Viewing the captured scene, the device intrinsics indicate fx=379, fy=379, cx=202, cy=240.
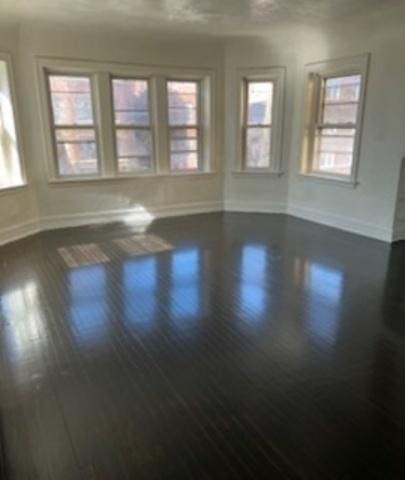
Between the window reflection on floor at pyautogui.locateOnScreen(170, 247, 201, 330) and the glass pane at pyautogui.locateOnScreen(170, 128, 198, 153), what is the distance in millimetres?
2393

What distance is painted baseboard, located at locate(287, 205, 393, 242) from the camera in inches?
204

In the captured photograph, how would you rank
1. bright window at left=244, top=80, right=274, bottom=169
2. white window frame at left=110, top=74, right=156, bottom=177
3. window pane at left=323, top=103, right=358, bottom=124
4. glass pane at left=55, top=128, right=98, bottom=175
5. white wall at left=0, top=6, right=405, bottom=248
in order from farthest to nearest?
bright window at left=244, top=80, right=274, bottom=169, white window frame at left=110, top=74, right=156, bottom=177, glass pane at left=55, top=128, right=98, bottom=175, window pane at left=323, top=103, right=358, bottom=124, white wall at left=0, top=6, right=405, bottom=248

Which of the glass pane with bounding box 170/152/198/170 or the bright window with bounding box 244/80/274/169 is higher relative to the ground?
the bright window with bounding box 244/80/274/169

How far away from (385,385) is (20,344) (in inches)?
96.4

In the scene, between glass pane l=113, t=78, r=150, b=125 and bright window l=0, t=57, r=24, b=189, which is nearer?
bright window l=0, t=57, r=24, b=189

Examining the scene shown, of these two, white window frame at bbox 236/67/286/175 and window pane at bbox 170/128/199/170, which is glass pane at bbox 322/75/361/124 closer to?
white window frame at bbox 236/67/286/175

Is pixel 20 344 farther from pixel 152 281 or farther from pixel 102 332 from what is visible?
pixel 152 281

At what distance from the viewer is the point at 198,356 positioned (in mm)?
2572

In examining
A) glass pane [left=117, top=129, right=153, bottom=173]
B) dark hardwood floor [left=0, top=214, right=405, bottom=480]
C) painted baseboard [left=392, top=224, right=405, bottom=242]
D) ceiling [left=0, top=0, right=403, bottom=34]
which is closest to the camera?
dark hardwood floor [left=0, top=214, right=405, bottom=480]

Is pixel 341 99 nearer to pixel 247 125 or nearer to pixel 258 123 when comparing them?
pixel 258 123

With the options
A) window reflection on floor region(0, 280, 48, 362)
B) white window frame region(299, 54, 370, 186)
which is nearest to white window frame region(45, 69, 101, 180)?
window reflection on floor region(0, 280, 48, 362)

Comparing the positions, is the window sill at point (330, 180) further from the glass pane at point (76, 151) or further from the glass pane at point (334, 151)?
the glass pane at point (76, 151)

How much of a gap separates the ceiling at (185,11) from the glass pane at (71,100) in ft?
2.73

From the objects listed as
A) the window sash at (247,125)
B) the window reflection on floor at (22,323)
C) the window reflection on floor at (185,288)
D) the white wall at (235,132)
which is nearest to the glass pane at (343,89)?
the white wall at (235,132)
